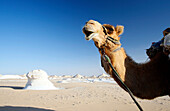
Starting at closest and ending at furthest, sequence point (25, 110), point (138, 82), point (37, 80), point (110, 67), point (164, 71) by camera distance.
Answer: point (110, 67)
point (138, 82)
point (164, 71)
point (25, 110)
point (37, 80)

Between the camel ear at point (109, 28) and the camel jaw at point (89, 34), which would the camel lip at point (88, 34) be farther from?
the camel ear at point (109, 28)

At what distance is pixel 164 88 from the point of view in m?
2.87

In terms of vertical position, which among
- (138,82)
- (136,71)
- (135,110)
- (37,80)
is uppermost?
(37,80)

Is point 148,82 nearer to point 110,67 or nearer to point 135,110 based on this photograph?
point 110,67

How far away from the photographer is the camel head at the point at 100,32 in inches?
83.4

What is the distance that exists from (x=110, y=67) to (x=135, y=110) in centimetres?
475

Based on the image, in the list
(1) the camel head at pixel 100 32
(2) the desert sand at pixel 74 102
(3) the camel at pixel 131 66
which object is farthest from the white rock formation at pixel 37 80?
(1) the camel head at pixel 100 32

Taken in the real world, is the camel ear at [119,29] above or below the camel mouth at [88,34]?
above

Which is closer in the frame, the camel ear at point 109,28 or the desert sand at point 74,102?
the camel ear at point 109,28

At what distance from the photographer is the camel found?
7.54ft

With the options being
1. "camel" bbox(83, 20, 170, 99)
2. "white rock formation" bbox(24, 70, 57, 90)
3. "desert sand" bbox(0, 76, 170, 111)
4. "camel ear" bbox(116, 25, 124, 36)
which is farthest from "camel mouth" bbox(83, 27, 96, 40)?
"white rock formation" bbox(24, 70, 57, 90)

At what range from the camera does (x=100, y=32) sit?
229cm

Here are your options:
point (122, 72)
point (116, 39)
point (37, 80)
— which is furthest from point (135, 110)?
point (37, 80)

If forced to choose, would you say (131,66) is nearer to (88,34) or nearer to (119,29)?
(119,29)
